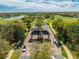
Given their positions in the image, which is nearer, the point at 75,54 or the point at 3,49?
the point at 3,49

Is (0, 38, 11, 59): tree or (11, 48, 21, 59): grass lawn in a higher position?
(0, 38, 11, 59): tree

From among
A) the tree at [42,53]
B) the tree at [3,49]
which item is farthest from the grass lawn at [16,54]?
the tree at [42,53]

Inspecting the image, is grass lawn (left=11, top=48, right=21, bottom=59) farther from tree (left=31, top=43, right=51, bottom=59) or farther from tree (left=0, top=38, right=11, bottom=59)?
tree (left=31, top=43, right=51, bottom=59)

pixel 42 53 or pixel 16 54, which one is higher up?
pixel 42 53

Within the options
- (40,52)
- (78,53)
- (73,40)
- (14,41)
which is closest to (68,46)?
(73,40)

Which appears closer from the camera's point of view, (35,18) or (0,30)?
(0,30)

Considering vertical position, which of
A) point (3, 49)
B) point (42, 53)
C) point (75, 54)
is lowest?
point (75, 54)


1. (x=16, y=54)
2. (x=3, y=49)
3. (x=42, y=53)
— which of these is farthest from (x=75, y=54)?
(x=3, y=49)

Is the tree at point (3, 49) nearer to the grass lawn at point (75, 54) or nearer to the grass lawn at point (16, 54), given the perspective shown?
the grass lawn at point (16, 54)

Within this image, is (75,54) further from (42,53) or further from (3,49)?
(3,49)

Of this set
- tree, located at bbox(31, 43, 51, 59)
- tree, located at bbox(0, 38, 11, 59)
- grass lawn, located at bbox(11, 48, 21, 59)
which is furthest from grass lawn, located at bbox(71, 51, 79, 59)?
tree, located at bbox(0, 38, 11, 59)

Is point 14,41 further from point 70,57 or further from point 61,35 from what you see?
point 70,57
